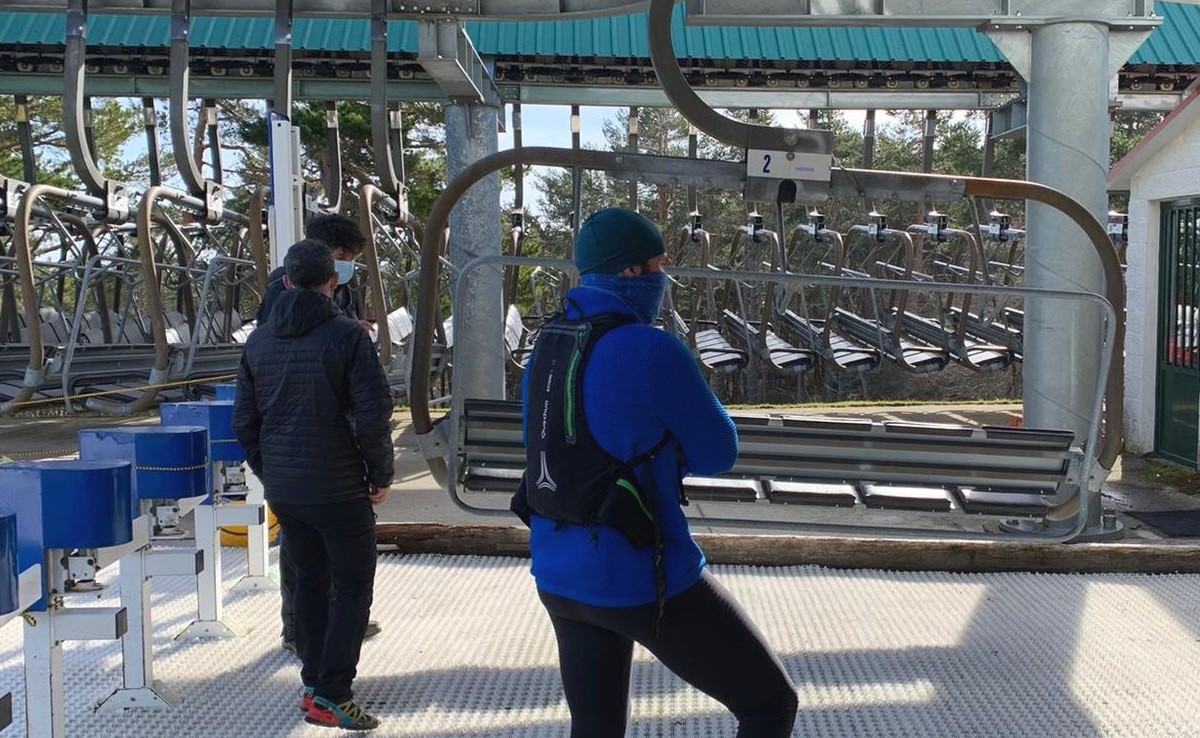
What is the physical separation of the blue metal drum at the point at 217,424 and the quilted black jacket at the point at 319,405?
88 cm

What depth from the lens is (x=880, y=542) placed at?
17.6 feet

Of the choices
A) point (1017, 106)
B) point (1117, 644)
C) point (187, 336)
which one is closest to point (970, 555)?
point (1117, 644)

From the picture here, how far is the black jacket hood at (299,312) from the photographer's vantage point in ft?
11.5

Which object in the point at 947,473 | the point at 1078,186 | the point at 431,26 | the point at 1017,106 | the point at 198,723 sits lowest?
the point at 198,723

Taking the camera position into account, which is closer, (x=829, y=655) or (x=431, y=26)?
(x=829, y=655)

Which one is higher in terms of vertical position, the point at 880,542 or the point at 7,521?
the point at 7,521

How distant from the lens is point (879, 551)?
5312 millimetres

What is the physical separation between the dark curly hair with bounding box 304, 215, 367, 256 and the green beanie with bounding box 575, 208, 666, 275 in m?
1.93

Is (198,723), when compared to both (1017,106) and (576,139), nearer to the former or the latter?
(1017,106)

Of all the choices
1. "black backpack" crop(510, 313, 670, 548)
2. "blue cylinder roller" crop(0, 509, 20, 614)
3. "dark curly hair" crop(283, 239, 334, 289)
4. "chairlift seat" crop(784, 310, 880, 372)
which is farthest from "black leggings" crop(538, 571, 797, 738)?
"chairlift seat" crop(784, 310, 880, 372)

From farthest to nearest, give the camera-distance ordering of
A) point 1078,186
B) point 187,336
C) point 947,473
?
1. point 187,336
2. point 1078,186
3. point 947,473

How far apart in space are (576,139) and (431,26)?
157 inches

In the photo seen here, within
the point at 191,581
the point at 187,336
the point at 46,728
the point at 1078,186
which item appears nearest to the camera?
the point at 46,728

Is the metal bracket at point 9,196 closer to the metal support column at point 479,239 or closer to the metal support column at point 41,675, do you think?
the metal support column at point 479,239
